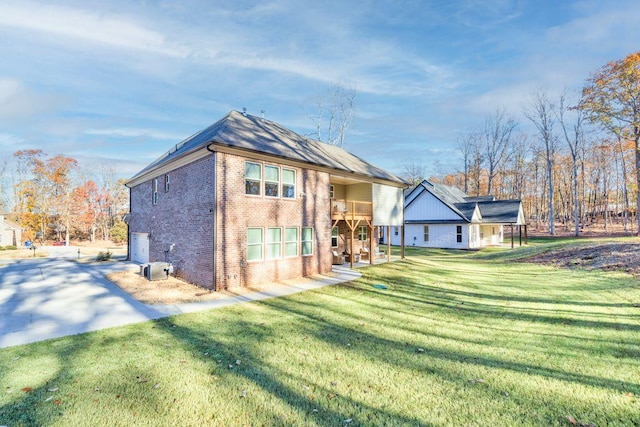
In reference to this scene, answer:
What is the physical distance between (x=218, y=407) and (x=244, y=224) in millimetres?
7666

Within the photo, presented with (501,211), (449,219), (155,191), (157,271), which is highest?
(155,191)

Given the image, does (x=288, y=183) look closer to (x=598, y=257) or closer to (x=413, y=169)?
(x=598, y=257)

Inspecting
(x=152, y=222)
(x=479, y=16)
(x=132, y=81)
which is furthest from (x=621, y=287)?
(x=132, y=81)

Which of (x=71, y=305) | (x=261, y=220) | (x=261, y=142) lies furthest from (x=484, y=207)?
(x=71, y=305)

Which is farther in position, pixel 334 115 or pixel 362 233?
pixel 334 115

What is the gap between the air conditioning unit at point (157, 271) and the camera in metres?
12.1

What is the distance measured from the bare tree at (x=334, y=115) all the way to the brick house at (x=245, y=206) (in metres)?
14.1

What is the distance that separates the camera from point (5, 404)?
148 inches

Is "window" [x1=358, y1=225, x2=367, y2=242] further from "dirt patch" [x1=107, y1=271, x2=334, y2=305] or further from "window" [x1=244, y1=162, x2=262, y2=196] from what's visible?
"window" [x1=244, y1=162, x2=262, y2=196]

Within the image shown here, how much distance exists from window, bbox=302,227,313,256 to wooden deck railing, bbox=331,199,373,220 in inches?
77.3

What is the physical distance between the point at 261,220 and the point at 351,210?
5799 mm

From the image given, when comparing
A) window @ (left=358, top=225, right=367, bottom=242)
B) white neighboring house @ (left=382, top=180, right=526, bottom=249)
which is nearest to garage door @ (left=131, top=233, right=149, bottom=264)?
window @ (left=358, top=225, right=367, bottom=242)

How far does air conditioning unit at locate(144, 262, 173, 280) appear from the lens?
12.1 m

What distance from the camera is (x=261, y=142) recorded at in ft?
39.7
